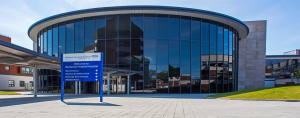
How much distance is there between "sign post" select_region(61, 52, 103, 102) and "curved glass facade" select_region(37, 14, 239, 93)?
11.0 meters

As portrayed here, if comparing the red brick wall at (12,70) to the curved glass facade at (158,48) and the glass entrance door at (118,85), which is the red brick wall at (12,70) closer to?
the curved glass facade at (158,48)

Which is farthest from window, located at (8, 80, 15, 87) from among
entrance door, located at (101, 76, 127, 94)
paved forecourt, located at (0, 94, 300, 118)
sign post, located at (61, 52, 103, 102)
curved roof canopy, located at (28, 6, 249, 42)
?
paved forecourt, located at (0, 94, 300, 118)

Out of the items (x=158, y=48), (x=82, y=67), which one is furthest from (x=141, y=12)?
(x=82, y=67)

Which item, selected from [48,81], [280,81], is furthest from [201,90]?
[280,81]

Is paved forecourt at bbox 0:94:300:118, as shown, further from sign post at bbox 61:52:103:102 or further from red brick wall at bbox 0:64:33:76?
red brick wall at bbox 0:64:33:76

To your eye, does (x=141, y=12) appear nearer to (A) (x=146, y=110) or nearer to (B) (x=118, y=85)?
(B) (x=118, y=85)

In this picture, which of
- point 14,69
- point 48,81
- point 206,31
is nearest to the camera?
point 206,31

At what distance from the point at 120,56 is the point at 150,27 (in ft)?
16.1

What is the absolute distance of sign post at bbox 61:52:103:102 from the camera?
13125 mm

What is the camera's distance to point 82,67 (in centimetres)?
1336

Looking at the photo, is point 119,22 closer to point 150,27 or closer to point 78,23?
point 150,27

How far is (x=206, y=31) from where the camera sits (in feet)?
84.1

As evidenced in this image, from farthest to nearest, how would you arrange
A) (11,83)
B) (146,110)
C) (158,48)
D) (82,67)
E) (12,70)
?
(12,70) < (11,83) < (158,48) < (82,67) < (146,110)

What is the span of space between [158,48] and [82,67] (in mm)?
12270
